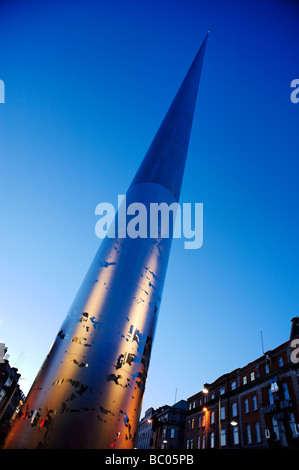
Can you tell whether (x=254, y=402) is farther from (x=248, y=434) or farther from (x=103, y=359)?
(x=103, y=359)

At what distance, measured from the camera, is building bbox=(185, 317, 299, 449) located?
19.6 metres

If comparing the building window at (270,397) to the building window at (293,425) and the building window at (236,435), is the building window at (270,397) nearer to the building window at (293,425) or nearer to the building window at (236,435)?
the building window at (293,425)

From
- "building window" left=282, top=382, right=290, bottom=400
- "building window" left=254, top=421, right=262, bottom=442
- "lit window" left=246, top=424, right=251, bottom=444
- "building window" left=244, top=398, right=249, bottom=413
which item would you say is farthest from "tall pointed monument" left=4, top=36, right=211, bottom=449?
"building window" left=244, top=398, right=249, bottom=413

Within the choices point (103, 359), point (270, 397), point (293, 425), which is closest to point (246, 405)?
point (270, 397)

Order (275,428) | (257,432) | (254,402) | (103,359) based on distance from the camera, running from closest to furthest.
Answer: (103,359) → (275,428) → (257,432) → (254,402)

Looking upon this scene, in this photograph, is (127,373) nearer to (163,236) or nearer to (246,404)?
(163,236)

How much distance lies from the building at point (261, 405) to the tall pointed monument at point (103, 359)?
1928 cm

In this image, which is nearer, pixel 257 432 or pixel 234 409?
pixel 257 432

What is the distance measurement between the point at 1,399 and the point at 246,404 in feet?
110

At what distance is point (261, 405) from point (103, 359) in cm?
2846

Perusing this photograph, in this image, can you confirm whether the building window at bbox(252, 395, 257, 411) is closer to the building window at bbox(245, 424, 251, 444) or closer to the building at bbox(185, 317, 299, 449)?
the building at bbox(185, 317, 299, 449)

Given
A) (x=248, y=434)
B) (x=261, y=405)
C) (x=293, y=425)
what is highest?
(x=261, y=405)

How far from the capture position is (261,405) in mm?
22875
